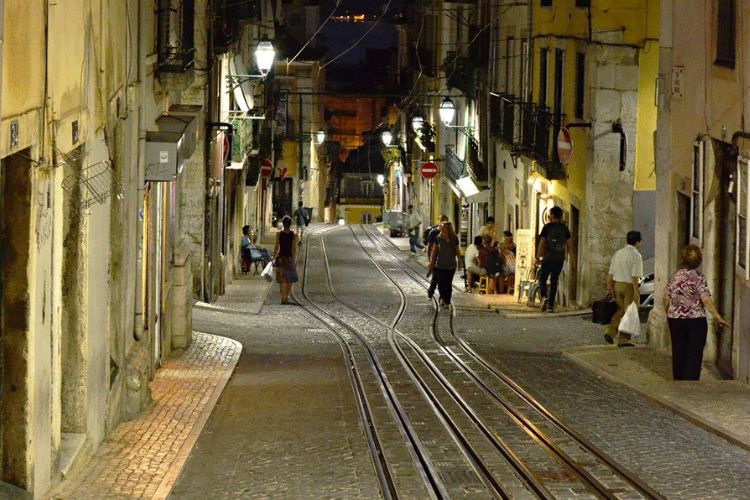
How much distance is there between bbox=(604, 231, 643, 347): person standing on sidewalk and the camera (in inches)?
723

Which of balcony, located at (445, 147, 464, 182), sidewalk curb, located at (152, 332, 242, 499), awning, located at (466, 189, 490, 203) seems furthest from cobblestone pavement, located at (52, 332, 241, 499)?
balcony, located at (445, 147, 464, 182)

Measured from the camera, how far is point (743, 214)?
13898 mm

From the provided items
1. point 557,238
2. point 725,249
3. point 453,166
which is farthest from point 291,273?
point 453,166

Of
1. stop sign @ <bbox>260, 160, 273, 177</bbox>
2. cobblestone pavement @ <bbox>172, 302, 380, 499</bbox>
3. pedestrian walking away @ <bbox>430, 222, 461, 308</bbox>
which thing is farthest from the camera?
stop sign @ <bbox>260, 160, 273, 177</bbox>

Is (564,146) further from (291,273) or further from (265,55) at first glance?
(265,55)

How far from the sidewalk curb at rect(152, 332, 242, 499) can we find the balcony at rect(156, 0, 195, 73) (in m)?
3.49

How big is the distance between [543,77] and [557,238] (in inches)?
329

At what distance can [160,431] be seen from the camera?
39.9ft

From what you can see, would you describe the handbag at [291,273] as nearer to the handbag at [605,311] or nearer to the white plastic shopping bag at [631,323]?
the handbag at [605,311]

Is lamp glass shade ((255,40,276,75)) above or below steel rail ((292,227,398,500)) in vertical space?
above

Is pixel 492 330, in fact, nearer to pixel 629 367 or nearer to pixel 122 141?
pixel 629 367

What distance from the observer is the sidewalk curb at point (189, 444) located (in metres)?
9.97


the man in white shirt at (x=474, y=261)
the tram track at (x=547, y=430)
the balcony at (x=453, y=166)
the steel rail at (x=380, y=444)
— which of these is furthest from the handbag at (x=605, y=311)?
the balcony at (x=453, y=166)

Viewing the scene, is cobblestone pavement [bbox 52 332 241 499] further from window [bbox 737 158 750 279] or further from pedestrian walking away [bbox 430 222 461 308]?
pedestrian walking away [bbox 430 222 461 308]
